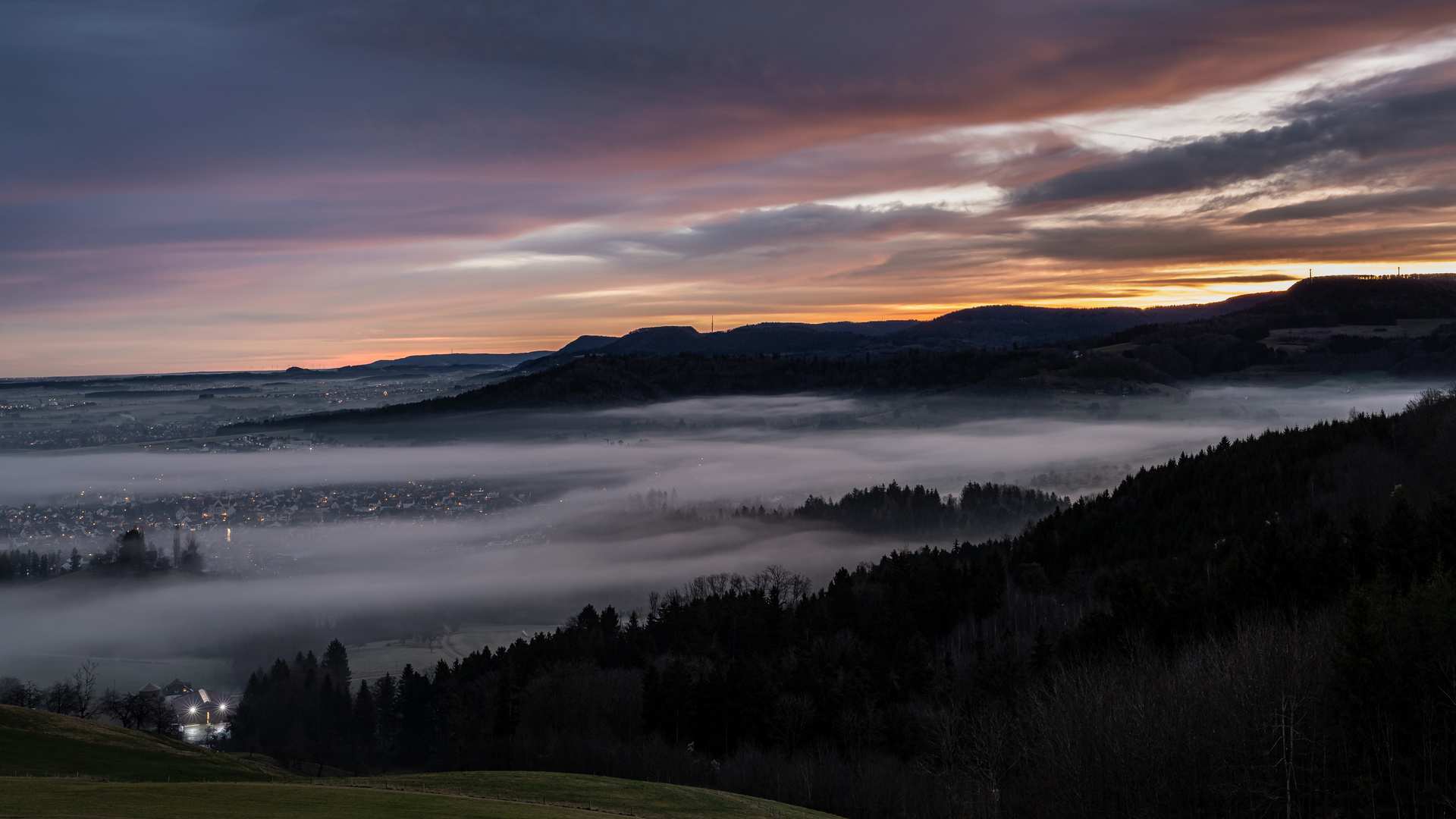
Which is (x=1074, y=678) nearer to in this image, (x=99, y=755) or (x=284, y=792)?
(x=284, y=792)

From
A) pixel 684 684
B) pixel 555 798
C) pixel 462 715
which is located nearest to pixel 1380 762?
pixel 555 798

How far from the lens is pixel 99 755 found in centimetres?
9288

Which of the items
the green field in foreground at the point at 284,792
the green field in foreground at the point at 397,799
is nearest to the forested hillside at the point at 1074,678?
the green field in foreground at the point at 397,799

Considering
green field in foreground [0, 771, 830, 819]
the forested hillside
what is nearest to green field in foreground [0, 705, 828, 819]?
green field in foreground [0, 771, 830, 819]

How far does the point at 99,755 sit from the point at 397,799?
7458cm

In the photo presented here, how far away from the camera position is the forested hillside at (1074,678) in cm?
4478

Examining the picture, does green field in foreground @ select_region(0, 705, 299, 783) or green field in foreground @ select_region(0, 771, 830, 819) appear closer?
green field in foreground @ select_region(0, 771, 830, 819)

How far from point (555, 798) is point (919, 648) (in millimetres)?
65135

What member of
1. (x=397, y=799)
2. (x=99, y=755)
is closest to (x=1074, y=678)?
(x=397, y=799)

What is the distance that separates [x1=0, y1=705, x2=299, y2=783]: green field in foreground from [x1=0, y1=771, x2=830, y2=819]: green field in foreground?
41.2 m

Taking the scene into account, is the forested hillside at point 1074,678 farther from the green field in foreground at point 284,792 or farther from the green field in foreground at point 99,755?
the green field in foreground at point 99,755

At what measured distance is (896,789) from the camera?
72.0 metres

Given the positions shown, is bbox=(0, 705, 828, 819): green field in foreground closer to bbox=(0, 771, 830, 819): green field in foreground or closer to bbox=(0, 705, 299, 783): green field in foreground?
bbox=(0, 771, 830, 819): green field in foreground

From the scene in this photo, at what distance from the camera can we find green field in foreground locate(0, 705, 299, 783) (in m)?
84.4
